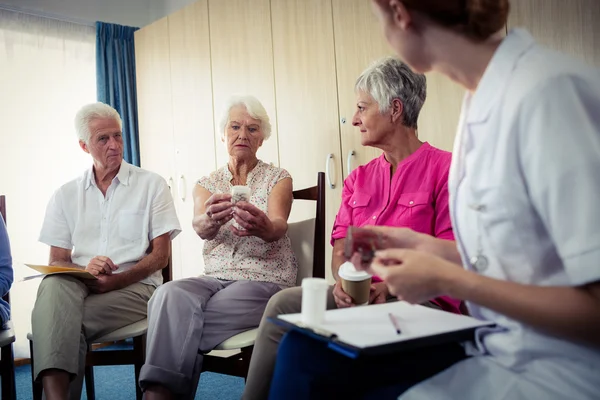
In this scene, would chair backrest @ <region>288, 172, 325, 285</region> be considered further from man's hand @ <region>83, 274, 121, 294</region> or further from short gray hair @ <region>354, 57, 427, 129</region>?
man's hand @ <region>83, 274, 121, 294</region>

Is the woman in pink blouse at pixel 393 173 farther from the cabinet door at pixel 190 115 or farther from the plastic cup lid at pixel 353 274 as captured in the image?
the cabinet door at pixel 190 115

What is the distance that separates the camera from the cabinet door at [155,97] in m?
3.62

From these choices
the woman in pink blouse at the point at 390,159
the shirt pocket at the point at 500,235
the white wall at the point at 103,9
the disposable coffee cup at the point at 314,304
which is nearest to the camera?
the shirt pocket at the point at 500,235

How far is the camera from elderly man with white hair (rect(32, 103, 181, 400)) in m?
1.95

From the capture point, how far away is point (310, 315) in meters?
0.97

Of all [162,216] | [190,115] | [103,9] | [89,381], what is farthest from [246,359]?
[103,9]

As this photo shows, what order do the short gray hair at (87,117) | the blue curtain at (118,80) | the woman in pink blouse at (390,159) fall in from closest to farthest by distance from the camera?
1. the woman in pink blouse at (390,159)
2. the short gray hair at (87,117)
3. the blue curtain at (118,80)

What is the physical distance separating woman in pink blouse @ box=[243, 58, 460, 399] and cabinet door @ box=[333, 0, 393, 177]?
0.57m

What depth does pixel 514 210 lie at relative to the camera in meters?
0.82

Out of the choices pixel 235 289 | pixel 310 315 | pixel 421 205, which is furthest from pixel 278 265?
pixel 310 315

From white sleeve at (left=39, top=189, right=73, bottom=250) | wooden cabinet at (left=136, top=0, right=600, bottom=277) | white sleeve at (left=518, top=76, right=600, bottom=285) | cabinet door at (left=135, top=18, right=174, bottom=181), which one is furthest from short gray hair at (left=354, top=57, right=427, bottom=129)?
cabinet door at (left=135, top=18, right=174, bottom=181)

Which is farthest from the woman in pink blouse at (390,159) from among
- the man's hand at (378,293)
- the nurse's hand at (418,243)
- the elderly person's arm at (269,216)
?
the nurse's hand at (418,243)

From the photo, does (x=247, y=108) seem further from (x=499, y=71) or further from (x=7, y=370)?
(x=499, y=71)

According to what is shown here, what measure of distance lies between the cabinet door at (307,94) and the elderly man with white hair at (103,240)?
75 cm
